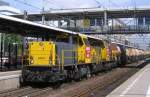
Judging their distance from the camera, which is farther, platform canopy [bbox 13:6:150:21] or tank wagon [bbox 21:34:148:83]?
platform canopy [bbox 13:6:150:21]

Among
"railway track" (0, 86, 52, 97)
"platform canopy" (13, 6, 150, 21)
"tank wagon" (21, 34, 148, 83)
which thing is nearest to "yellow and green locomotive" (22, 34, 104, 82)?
"tank wagon" (21, 34, 148, 83)

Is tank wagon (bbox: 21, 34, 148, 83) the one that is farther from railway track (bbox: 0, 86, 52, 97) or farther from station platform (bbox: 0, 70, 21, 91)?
railway track (bbox: 0, 86, 52, 97)

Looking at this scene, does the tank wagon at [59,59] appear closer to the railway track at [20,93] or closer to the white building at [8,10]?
the railway track at [20,93]

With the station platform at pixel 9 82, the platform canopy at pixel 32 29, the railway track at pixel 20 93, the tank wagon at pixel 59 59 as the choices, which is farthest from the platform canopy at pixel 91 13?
the railway track at pixel 20 93

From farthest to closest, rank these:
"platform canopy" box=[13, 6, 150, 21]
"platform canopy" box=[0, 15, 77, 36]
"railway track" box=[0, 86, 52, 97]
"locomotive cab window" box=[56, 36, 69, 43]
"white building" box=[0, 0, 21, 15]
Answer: "white building" box=[0, 0, 21, 15] → "platform canopy" box=[13, 6, 150, 21] → "platform canopy" box=[0, 15, 77, 36] → "locomotive cab window" box=[56, 36, 69, 43] → "railway track" box=[0, 86, 52, 97]

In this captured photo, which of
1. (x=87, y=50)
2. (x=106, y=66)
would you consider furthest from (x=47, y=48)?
(x=106, y=66)

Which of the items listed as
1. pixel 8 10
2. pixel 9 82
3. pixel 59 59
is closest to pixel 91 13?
pixel 8 10

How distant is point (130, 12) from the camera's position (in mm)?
62594

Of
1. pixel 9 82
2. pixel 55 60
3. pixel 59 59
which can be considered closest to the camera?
pixel 9 82

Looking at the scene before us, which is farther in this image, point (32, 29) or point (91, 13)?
point (91, 13)

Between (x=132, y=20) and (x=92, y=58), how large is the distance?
1644 inches

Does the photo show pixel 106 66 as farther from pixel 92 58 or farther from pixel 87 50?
pixel 87 50

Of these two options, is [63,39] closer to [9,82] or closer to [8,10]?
[9,82]

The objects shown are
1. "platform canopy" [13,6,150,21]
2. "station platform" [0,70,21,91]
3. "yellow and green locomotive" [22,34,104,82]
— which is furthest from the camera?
"platform canopy" [13,6,150,21]
